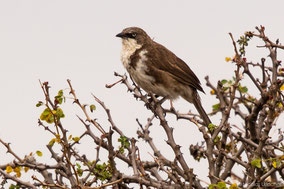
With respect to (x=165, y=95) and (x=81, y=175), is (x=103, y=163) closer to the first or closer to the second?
(x=81, y=175)

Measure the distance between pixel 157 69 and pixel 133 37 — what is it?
3.04 ft

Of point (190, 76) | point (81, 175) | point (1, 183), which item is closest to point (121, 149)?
point (81, 175)

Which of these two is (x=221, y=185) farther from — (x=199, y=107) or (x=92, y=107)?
(x=199, y=107)

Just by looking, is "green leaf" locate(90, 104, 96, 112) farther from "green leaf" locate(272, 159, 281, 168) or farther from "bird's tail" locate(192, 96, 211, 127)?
"bird's tail" locate(192, 96, 211, 127)

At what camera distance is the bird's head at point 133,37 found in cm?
756

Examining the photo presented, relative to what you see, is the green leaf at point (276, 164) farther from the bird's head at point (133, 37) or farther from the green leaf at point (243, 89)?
the bird's head at point (133, 37)

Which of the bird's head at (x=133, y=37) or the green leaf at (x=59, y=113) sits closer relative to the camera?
the green leaf at (x=59, y=113)

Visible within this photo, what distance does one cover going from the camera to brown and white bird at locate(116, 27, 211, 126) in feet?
22.7

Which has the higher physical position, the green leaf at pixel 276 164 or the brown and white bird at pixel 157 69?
the brown and white bird at pixel 157 69

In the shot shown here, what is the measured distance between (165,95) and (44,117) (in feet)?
10.7

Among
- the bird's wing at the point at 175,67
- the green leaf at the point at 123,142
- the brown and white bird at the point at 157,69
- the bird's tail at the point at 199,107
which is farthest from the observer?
the bird's wing at the point at 175,67

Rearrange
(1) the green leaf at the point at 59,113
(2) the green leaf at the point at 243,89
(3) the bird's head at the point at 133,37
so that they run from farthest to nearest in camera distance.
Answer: (3) the bird's head at the point at 133,37, (2) the green leaf at the point at 243,89, (1) the green leaf at the point at 59,113

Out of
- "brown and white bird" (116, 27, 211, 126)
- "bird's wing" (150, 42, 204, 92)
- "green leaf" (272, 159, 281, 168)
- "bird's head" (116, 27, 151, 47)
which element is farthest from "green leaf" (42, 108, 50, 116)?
"bird's head" (116, 27, 151, 47)

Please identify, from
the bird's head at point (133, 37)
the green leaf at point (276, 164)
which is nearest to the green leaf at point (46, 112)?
the green leaf at point (276, 164)
